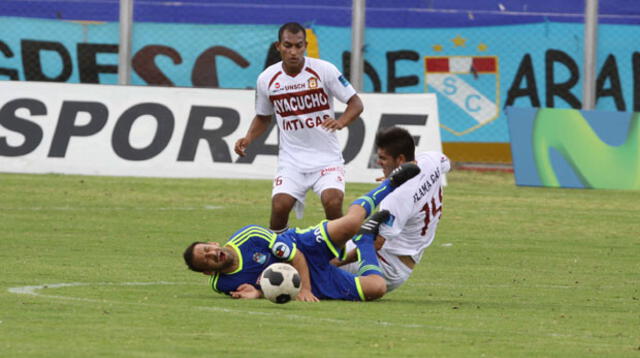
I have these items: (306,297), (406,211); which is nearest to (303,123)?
(406,211)

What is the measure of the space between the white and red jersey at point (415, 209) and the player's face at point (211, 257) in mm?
1210

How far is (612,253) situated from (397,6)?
34.1 feet

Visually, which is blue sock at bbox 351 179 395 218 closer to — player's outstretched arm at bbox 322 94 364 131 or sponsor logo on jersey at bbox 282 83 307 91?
player's outstretched arm at bbox 322 94 364 131

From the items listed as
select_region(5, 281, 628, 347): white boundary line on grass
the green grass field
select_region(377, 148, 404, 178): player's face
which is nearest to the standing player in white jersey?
the green grass field

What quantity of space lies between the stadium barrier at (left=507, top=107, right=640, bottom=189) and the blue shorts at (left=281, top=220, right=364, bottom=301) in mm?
11629

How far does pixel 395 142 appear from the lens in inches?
410

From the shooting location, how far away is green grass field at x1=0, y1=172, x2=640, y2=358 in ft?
25.3

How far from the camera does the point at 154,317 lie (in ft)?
28.4

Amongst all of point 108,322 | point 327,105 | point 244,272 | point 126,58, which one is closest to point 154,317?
point 108,322

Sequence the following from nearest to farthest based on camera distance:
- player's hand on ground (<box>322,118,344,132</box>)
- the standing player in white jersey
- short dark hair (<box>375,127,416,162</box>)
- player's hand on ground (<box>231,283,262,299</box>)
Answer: player's hand on ground (<box>231,283,262,299</box>), short dark hair (<box>375,127,416,162</box>), player's hand on ground (<box>322,118,344,132</box>), the standing player in white jersey

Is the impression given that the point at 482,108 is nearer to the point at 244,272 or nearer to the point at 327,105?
the point at 327,105

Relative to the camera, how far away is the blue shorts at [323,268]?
32.9 ft

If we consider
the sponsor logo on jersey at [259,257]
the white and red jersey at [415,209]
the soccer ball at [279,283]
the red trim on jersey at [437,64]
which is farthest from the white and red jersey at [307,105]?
the red trim on jersey at [437,64]

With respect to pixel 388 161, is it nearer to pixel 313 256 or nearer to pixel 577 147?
pixel 313 256
